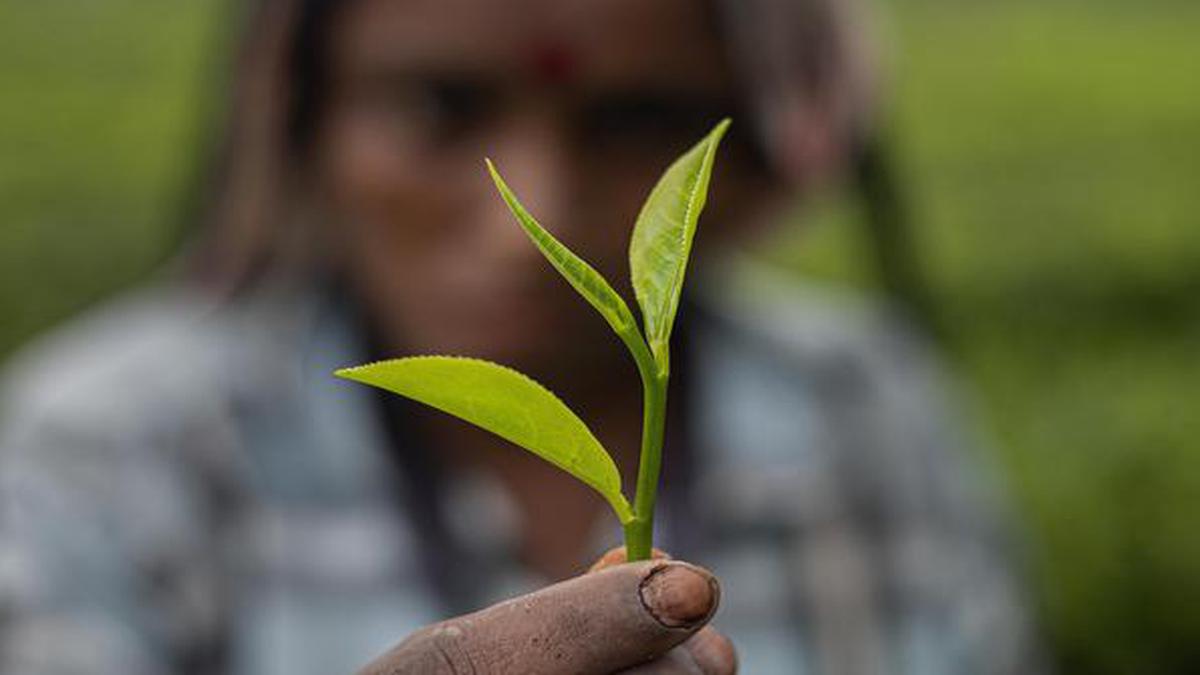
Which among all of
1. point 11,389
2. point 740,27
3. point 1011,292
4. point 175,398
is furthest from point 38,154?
point 740,27

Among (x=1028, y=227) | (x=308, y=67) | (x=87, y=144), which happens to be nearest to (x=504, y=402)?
(x=308, y=67)

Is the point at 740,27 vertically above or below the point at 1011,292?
above

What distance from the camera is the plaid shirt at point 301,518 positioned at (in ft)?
4.66

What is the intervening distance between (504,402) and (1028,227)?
334cm

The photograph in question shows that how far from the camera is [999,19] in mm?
7027

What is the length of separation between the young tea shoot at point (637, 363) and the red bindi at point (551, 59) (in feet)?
2.26

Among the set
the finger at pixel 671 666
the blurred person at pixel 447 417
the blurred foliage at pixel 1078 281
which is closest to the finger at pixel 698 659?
the finger at pixel 671 666

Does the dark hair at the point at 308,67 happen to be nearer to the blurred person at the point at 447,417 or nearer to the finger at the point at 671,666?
the blurred person at the point at 447,417

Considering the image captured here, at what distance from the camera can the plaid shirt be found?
142cm

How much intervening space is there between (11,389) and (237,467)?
1107 mm

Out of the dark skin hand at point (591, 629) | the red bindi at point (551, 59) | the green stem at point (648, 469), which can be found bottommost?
the dark skin hand at point (591, 629)

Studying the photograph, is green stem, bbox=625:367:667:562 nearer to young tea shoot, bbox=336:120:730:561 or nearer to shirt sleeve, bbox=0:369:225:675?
young tea shoot, bbox=336:120:730:561

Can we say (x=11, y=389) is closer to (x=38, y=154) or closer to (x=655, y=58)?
(x=655, y=58)

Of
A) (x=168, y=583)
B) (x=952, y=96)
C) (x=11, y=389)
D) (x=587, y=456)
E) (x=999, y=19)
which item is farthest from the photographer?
(x=999, y=19)
